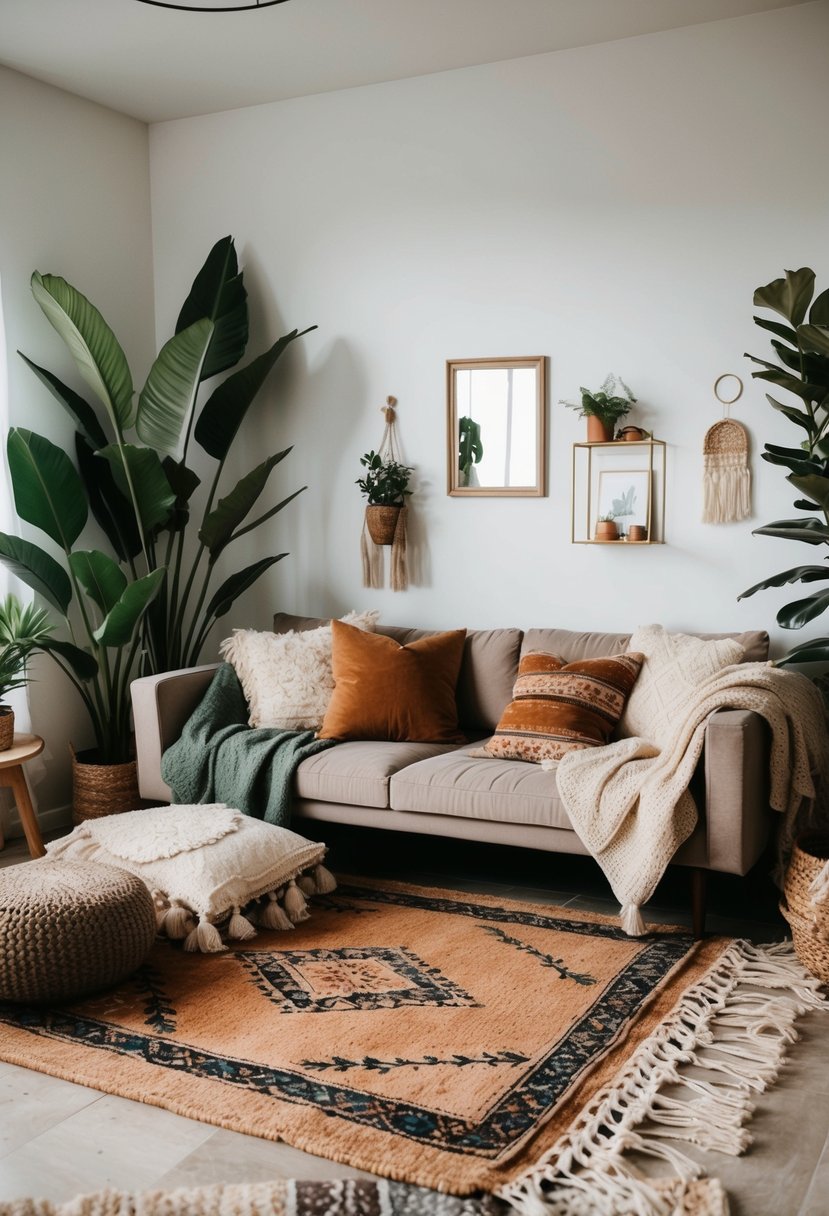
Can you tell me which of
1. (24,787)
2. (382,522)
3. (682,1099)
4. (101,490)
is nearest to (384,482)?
(382,522)

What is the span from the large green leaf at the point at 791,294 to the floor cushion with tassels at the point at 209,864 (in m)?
2.17

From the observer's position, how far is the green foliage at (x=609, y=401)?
159 inches

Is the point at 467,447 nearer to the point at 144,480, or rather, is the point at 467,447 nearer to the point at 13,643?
the point at 144,480

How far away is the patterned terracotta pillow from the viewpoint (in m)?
3.56

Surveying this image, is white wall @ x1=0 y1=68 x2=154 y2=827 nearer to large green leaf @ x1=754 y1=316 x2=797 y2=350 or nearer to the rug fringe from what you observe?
large green leaf @ x1=754 y1=316 x2=797 y2=350

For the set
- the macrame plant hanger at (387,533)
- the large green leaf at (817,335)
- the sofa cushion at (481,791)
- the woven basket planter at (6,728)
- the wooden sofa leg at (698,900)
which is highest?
Result: the large green leaf at (817,335)

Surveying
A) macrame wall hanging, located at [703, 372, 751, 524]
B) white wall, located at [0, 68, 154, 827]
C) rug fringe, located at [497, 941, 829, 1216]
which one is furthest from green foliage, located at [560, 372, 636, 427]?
white wall, located at [0, 68, 154, 827]

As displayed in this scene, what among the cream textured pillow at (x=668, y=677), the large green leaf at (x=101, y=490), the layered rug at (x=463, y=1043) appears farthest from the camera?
the large green leaf at (x=101, y=490)

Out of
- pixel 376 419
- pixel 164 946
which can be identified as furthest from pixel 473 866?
pixel 376 419

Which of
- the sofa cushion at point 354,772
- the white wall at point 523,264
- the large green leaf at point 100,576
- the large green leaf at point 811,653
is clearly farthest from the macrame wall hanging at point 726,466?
the large green leaf at point 100,576

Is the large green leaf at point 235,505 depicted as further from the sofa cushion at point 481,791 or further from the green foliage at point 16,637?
the sofa cushion at point 481,791

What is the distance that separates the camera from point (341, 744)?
388 cm

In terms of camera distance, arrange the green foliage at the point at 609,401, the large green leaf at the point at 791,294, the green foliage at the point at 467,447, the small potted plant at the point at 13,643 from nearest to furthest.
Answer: the large green leaf at the point at 791,294
the small potted plant at the point at 13,643
the green foliage at the point at 609,401
the green foliage at the point at 467,447

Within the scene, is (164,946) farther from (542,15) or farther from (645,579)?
(542,15)
